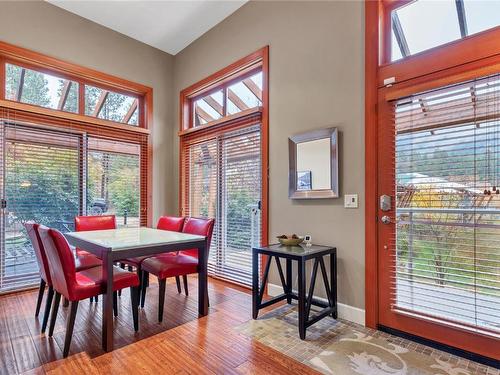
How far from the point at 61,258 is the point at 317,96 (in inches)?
101

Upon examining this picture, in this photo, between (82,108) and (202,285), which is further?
(82,108)

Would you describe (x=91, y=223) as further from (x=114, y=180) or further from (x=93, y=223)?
(x=114, y=180)

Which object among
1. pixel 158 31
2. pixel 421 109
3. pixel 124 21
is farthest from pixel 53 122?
pixel 421 109

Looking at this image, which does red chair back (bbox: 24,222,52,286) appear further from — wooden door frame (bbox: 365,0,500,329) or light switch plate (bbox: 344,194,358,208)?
wooden door frame (bbox: 365,0,500,329)

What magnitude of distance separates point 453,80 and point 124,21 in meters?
4.00

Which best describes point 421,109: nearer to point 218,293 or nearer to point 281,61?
point 281,61

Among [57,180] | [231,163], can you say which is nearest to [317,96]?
[231,163]

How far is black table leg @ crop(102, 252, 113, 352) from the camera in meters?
2.05

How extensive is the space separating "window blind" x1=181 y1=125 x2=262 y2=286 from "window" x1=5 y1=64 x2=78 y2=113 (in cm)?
172

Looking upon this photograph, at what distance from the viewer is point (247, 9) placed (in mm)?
3551

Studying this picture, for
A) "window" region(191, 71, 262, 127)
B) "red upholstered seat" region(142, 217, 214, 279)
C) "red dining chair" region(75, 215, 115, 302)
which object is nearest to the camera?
"red upholstered seat" region(142, 217, 214, 279)

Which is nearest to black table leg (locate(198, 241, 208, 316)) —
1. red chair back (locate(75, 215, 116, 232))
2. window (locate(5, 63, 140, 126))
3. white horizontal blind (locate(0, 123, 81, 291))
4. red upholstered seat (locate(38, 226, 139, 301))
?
red upholstered seat (locate(38, 226, 139, 301))

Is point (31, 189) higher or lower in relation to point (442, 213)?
higher

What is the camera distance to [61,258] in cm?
197
